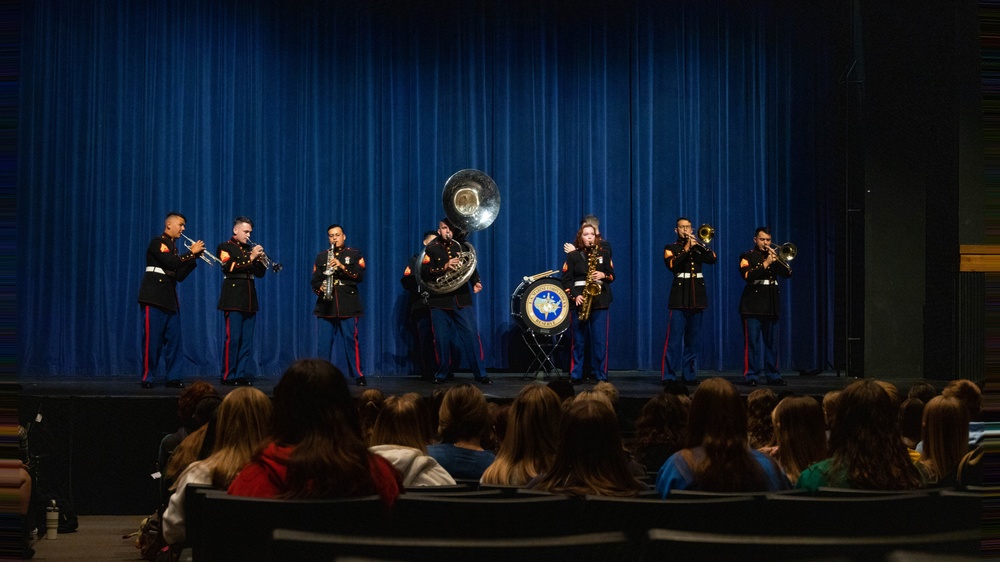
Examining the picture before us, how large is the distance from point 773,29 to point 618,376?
5085 mm

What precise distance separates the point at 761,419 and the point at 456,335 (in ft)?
18.7

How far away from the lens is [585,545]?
2.27 m

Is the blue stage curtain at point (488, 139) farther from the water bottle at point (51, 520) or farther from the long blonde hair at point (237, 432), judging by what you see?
the long blonde hair at point (237, 432)

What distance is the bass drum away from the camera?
1023 cm

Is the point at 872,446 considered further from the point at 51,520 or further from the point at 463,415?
the point at 51,520

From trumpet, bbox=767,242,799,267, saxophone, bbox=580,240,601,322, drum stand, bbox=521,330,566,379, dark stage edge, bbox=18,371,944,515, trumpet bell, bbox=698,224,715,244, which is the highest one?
trumpet bell, bbox=698,224,715,244

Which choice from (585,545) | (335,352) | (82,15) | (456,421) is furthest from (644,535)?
(82,15)

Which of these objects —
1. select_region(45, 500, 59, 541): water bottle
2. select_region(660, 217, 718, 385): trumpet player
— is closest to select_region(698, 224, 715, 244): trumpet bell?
select_region(660, 217, 718, 385): trumpet player

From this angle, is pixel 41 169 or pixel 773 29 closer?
pixel 41 169

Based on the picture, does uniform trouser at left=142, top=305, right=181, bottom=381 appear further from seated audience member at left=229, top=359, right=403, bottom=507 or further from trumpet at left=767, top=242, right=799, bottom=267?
seated audience member at left=229, top=359, right=403, bottom=507

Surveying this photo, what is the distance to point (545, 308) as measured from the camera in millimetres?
10289

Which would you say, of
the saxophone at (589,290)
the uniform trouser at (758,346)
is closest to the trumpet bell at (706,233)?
the uniform trouser at (758,346)

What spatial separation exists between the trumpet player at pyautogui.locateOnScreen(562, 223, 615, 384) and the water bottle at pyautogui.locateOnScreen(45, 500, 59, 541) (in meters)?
5.24

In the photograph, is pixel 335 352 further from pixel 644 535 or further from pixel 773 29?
pixel 644 535
